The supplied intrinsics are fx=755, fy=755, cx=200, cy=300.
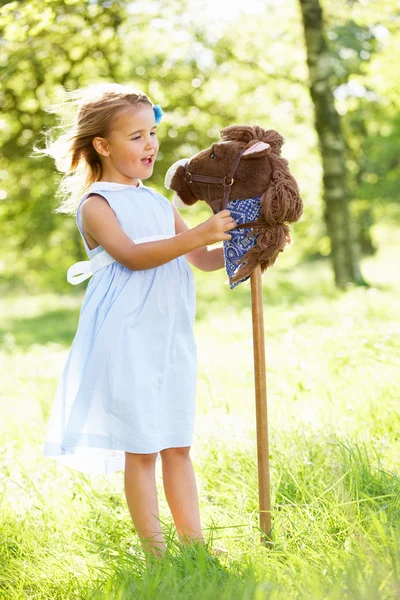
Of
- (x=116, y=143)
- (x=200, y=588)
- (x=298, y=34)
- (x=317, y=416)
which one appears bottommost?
(x=200, y=588)

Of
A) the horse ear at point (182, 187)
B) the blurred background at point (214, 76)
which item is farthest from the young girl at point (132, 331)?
the blurred background at point (214, 76)

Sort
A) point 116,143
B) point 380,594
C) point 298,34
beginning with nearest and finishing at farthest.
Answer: point 380,594, point 116,143, point 298,34

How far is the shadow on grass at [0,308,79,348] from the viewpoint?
1124cm

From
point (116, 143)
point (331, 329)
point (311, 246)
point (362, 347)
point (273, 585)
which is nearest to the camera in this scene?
point (273, 585)

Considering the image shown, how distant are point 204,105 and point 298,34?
2245mm

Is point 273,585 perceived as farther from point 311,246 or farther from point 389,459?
point 311,246

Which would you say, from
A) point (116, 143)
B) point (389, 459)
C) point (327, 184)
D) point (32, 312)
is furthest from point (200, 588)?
point (32, 312)

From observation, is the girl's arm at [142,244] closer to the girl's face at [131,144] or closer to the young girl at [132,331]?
the young girl at [132,331]

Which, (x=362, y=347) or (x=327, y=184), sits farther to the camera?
(x=327, y=184)

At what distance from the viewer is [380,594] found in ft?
6.59

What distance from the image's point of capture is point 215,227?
2.65 m

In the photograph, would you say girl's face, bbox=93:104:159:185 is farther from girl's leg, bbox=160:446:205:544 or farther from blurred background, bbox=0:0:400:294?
blurred background, bbox=0:0:400:294

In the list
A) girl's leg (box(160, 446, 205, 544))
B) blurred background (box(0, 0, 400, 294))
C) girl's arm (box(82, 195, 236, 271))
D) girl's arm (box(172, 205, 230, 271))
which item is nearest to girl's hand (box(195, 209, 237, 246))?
girl's arm (box(82, 195, 236, 271))

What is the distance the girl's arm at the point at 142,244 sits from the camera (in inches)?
105
